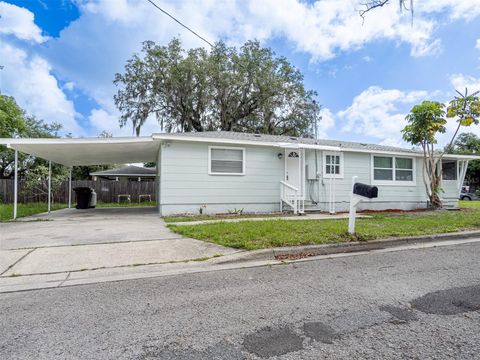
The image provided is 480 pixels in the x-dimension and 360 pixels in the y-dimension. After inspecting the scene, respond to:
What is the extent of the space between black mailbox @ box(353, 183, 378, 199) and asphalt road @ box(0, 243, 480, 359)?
1443mm

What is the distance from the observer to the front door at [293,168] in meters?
11.4

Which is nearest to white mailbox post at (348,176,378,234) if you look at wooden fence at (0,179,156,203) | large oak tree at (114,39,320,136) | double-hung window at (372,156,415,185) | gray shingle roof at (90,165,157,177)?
double-hung window at (372,156,415,185)

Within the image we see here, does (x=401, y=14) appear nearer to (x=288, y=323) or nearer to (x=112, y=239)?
(x=288, y=323)

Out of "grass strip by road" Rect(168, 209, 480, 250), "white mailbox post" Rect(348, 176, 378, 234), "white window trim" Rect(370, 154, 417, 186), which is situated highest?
"white window trim" Rect(370, 154, 417, 186)

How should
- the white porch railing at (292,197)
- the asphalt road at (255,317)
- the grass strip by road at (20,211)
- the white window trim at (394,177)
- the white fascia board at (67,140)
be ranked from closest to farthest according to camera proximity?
the asphalt road at (255,317), the white fascia board at (67,140), the grass strip by road at (20,211), the white porch railing at (292,197), the white window trim at (394,177)

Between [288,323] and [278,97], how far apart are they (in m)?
23.0

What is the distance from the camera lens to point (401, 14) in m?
4.75

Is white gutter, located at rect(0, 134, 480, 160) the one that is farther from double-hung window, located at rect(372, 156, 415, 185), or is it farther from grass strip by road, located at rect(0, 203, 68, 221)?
grass strip by road, located at rect(0, 203, 68, 221)

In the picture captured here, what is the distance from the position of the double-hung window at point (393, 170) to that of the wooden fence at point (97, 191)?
49.7 feet

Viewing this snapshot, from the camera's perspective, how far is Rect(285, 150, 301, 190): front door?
37.2 feet

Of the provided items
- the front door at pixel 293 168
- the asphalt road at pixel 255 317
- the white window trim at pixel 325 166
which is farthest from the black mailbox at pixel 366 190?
the white window trim at pixel 325 166

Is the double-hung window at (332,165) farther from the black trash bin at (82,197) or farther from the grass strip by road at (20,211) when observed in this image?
the black trash bin at (82,197)

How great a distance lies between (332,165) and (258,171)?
3.33 meters

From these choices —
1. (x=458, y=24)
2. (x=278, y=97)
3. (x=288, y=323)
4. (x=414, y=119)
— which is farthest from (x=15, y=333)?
(x=278, y=97)
